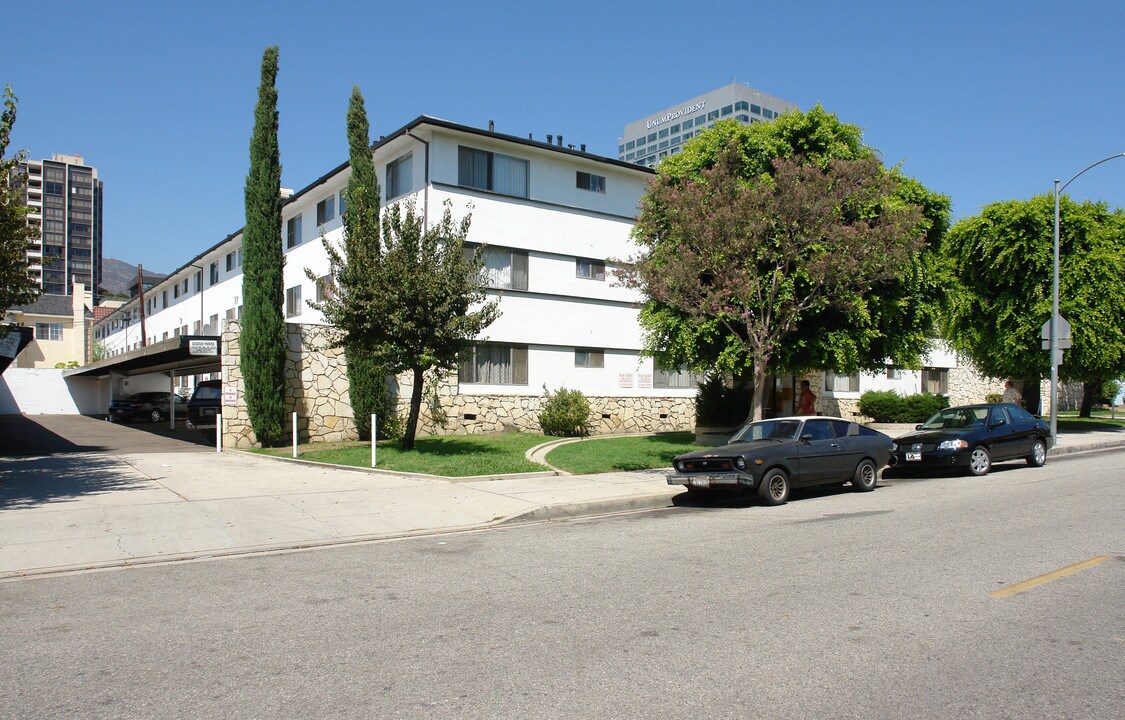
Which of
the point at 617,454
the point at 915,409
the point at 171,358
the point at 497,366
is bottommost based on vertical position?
the point at 617,454

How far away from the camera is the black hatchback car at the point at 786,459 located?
41.1 feet

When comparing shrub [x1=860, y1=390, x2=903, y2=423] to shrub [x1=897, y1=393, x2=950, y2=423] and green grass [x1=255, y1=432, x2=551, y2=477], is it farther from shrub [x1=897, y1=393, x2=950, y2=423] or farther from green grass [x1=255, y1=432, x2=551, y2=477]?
green grass [x1=255, y1=432, x2=551, y2=477]

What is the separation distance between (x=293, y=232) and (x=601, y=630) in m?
30.7

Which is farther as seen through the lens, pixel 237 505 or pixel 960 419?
pixel 960 419

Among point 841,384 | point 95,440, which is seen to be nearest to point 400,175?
point 95,440

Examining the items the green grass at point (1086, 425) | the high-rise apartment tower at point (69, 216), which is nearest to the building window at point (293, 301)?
the green grass at point (1086, 425)

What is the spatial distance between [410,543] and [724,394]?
1638 cm

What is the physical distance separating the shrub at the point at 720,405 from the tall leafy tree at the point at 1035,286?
853cm

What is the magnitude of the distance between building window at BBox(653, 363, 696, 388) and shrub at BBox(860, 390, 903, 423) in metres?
8.14

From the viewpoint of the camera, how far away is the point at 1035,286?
94.5 ft

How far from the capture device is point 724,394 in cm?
2473

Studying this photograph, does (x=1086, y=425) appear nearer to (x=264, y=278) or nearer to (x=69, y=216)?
(x=264, y=278)

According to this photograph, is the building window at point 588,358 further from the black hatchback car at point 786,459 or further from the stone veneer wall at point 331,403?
the black hatchback car at point 786,459

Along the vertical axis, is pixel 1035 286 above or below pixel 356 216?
below
